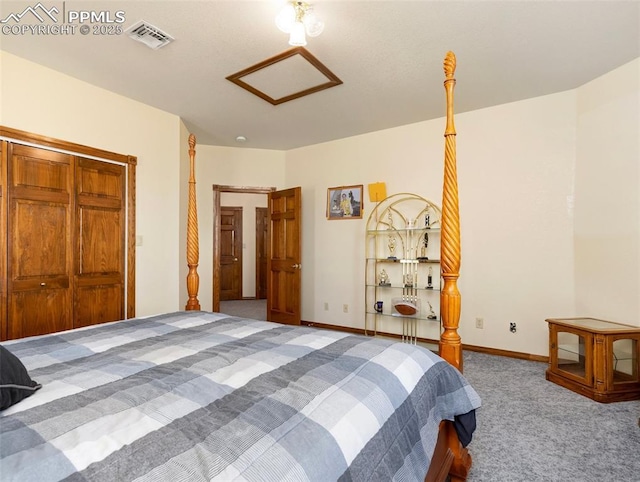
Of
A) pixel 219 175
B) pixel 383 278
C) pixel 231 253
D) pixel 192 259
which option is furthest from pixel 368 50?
pixel 231 253

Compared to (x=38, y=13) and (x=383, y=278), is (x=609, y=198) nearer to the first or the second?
(x=383, y=278)

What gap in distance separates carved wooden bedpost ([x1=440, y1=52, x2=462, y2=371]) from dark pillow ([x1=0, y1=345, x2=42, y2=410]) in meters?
1.64

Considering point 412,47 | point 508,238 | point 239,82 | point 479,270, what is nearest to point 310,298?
point 479,270

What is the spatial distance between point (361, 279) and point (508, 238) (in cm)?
180

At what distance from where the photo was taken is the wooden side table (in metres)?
2.49

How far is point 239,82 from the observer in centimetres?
310

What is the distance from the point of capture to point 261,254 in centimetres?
784

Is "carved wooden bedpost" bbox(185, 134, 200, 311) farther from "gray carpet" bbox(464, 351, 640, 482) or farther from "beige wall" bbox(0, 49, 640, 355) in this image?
"gray carpet" bbox(464, 351, 640, 482)

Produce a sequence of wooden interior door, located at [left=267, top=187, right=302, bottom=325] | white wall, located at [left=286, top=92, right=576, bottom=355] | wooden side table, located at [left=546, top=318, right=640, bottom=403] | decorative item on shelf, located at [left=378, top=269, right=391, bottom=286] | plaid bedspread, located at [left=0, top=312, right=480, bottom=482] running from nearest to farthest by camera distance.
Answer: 1. plaid bedspread, located at [left=0, top=312, right=480, bottom=482]
2. wooden side table, located at [left=546, top=318, right=640, bottom=403]
3. white wall, located at [left=286, top=92, right=576, bottom=355]
4. decorative item on shelf, located at [left=378, top=269, right=391, bottom=286]
5. wooden interior door, located at [left=267, top=187, right=302, bottom=325]

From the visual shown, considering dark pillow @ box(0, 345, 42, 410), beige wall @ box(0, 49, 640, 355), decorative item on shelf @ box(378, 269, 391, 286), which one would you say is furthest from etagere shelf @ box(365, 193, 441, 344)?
dark pillow @ box(0, 345, 42, 410)

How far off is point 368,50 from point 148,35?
5.27 feet

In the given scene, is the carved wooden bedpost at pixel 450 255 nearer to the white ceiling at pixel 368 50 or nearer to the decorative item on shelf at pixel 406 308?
the white ceiling at pixel 368 50

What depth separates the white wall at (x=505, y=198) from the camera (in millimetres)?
3324

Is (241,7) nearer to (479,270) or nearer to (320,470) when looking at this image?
(320,470)
